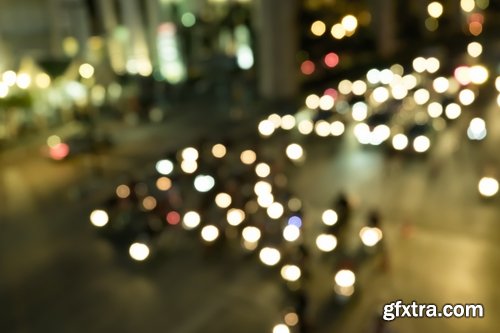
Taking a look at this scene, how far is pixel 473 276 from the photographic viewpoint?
14.1m

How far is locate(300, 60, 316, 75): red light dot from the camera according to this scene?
122 feet

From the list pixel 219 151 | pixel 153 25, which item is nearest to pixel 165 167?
pixel 219 151

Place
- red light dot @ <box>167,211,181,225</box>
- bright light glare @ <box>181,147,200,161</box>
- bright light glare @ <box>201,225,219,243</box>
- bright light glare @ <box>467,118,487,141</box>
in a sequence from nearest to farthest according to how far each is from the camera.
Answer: bright light glare @ <box>201,225,219,243</box> → red light dot @ <box>167,211,181,225</box> → bright light glare @ <box>181,147,200,161</box> → bright light glare @ <box>467,118,487,141</box>

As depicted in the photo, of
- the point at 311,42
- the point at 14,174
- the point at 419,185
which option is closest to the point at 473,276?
the point at 419,185

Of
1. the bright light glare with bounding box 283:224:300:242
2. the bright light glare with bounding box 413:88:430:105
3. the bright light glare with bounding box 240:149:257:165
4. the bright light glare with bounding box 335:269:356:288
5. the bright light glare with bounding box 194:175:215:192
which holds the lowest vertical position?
the bright light glare with bounding box 335:269:356:288

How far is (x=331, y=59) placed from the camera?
3931 cm

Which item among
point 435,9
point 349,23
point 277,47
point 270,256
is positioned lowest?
point 270,256

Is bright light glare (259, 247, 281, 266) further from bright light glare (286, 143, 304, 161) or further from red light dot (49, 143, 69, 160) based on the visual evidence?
red light dot (49, 143, 69, 160)

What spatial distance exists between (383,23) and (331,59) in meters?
6.29

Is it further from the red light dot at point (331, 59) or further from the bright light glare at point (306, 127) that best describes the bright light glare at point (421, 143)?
the red light dot at point (331, 59)

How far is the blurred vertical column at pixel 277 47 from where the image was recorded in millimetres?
33094

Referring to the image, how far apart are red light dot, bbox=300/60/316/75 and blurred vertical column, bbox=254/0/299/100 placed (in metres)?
2.78

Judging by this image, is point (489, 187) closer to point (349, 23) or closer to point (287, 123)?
point (287, 123)

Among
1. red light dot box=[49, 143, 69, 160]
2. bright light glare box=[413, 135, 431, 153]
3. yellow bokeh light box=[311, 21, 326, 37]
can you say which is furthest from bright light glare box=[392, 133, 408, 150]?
yellow bokeh light box=[311, 21, 326, 37]
